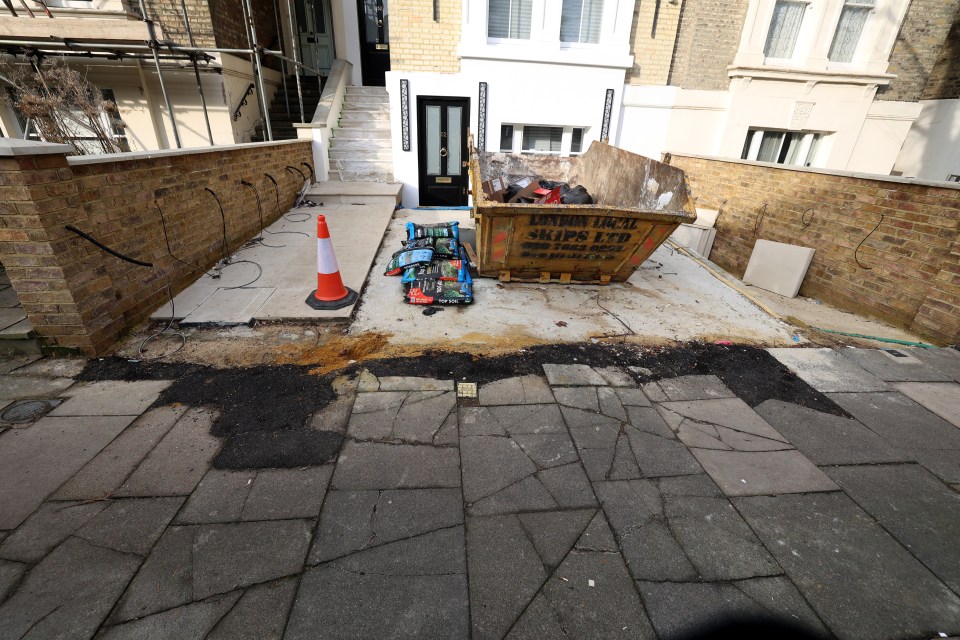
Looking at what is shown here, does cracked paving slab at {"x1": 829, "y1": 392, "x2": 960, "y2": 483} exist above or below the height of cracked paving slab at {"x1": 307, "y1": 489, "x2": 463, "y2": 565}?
above

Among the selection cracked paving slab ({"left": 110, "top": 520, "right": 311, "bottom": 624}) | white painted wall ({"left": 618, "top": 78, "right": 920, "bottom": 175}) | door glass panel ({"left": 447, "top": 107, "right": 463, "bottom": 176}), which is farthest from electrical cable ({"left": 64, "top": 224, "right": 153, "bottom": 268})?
white painted wall ({"left": 618, "top": 78, "right": 920, "bottom": 175})

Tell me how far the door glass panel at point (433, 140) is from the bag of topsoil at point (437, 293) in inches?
242

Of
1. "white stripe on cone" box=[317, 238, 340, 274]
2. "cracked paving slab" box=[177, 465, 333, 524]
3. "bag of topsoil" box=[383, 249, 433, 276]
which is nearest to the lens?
"cracked paving slab" box=[177, 465, 333, 524]

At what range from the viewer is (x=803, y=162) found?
1095 cm

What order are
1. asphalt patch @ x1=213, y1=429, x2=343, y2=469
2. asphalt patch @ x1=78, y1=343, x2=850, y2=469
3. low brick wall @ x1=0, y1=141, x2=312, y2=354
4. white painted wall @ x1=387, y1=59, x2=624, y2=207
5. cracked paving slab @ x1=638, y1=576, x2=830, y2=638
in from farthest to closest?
1. white painted wall @ x1=387, y1=59, x2=624, y2=207
2. low brick wall @ x1=0, y1=141, x2=312, y2=354
3. asphalt patch @ x1=78, y1=343, x2=850, y2=469
4. asphalt patch @ x1=213, y1=429, x2=343, y2=469
5. cracked paving slab @ x1=638, y1=576, x2=830, y2=638

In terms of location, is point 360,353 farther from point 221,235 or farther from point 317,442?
point 221,235

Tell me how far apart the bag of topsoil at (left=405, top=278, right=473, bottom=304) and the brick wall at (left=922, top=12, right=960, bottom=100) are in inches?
530

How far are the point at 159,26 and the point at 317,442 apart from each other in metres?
10.5

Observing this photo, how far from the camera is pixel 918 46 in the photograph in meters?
9.94

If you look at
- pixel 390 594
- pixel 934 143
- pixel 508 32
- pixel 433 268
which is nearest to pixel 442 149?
pixel 508 32

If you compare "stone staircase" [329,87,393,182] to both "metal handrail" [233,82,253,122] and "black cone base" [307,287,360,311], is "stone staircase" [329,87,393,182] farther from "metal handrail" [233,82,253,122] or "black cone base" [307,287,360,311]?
"black cone base" [307,287,360,311]

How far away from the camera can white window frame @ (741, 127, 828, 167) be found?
10.5 meters

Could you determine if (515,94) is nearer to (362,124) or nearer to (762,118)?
(362,124)

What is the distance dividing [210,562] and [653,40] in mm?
11874
